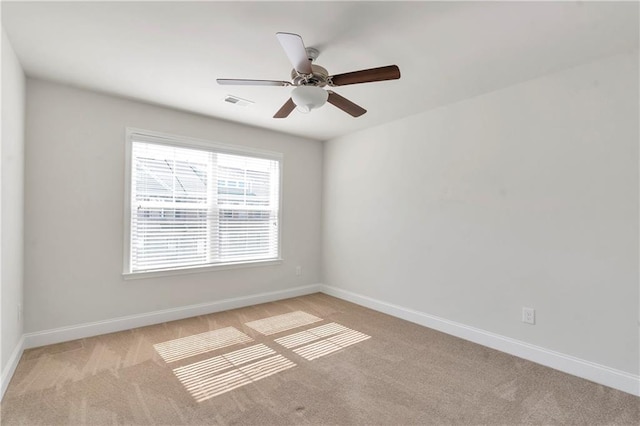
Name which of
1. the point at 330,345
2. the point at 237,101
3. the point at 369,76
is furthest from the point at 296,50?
the point at 330,345

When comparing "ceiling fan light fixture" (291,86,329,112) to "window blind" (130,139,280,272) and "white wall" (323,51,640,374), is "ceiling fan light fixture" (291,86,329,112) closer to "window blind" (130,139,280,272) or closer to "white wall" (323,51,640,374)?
"white wall" (323,51,640,374)

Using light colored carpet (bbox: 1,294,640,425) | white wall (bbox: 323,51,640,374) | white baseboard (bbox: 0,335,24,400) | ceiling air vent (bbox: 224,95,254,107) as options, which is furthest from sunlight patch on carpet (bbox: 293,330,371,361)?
ceiling air vent (bbox: 224,95,254,107)

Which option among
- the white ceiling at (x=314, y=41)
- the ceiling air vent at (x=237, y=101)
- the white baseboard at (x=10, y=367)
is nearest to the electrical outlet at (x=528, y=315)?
the white ceiling at (x=314, y=41)

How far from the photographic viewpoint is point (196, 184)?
3.91 meters

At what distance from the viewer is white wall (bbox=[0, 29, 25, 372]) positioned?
7.22ft

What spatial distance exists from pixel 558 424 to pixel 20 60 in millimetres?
4652

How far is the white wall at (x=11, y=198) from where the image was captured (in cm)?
220

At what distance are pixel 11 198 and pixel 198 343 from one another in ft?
6.29

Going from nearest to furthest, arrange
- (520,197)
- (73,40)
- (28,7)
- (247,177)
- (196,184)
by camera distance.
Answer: (28,7) < (73,40) < (520,197) < (196,184) < (247,177)

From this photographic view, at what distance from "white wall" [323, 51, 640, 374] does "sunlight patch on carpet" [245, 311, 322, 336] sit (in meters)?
1.02

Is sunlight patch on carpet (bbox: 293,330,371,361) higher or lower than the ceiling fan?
lower

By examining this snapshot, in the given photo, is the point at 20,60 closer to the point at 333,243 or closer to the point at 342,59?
the point at 342,59

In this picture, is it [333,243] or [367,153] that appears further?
[333,243]

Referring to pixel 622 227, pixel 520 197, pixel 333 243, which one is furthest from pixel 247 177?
pixel 622 227
